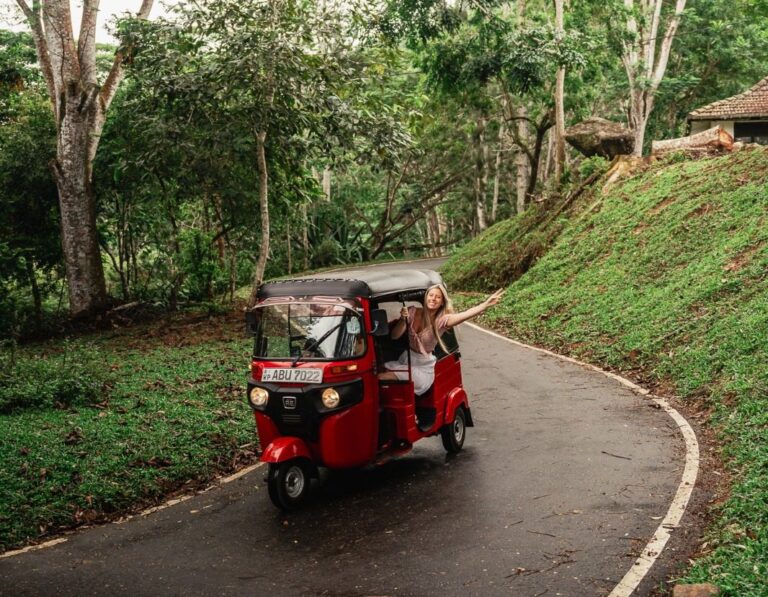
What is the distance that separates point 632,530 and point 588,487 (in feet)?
3.69

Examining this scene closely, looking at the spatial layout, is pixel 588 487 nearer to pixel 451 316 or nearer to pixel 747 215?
pixel 451 316

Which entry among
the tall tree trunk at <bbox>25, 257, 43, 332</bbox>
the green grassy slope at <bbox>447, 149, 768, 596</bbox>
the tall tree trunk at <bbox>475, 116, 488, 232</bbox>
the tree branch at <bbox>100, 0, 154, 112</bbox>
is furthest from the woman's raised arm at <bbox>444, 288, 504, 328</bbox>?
the tall tree trunk at <bbox>475, 116, 488, 232</bbox>

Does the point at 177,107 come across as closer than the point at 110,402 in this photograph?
No

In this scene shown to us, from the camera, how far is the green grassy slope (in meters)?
6.95

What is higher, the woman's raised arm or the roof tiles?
the roof tiles

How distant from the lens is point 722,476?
25.4ft

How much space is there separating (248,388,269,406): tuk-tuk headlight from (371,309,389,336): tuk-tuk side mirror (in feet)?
4.09

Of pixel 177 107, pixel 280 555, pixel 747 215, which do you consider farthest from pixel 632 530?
pixel 177 107

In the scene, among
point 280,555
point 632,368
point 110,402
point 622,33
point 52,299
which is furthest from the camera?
point 622,33

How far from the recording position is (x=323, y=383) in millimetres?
7465

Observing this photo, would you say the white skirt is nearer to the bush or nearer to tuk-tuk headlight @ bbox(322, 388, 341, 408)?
tuk-tuk headlight @ bbox(322, 388, 341, 408)

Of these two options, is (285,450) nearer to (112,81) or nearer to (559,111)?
(112,81)

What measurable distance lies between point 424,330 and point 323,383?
1.63 metres

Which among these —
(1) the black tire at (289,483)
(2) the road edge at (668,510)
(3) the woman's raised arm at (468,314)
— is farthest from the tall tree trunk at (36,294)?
(2) the road edge at (668,510)
